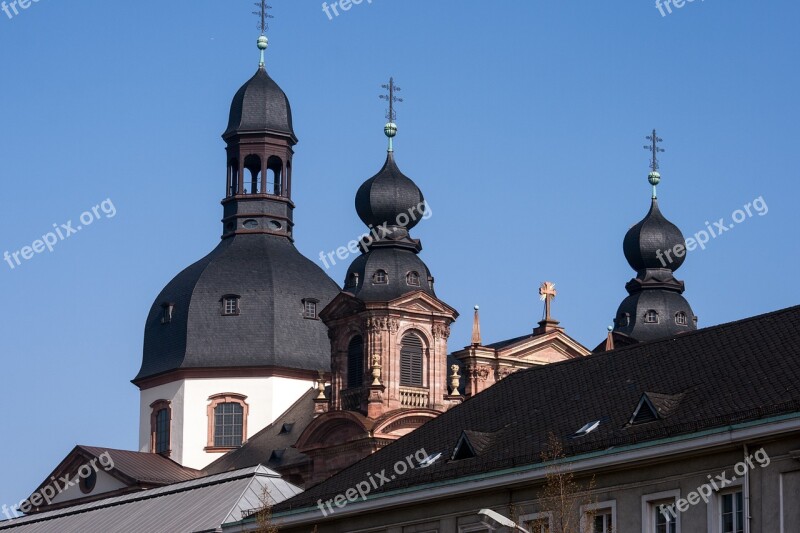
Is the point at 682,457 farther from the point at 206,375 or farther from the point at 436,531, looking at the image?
the point at 206,375

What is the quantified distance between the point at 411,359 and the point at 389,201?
703 centimetres

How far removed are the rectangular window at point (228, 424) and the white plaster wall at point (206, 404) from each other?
473mm

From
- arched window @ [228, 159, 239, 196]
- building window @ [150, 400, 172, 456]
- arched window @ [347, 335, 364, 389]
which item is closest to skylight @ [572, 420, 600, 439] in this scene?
arched window @ [347, 335, 364, 389]

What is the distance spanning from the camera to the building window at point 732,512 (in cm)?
3597

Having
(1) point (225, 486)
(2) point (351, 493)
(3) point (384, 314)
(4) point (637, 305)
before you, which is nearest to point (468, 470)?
(2) point (351, 493)

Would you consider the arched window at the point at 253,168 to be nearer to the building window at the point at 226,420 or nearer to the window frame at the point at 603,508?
the building window at the point at 226,420

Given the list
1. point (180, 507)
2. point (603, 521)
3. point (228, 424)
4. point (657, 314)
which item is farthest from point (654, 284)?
point (603, 521)

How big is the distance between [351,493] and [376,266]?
41386mm

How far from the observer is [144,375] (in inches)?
3932

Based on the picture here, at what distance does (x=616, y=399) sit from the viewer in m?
41.8

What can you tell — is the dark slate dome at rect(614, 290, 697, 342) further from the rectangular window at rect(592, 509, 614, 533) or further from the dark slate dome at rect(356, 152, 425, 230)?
the rectangular window at rect(592, 509, 614, 533)

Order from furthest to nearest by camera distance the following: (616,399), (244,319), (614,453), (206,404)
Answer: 1. (244,319)
2. (206,404)
3. (616,399)
4. (614,453)

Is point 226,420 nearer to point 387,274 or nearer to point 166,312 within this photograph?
point 166,312

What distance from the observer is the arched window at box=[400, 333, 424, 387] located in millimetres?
84562
